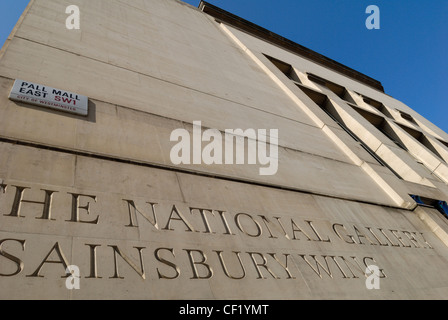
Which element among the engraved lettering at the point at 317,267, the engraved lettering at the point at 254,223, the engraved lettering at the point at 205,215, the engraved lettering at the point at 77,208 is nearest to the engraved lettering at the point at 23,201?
the engraved lettering at the point at 77,208

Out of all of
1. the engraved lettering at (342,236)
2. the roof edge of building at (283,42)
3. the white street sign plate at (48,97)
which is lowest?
the engraved lettering at (342,236)

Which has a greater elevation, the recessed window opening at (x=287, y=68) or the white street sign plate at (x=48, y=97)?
the recessed window opening at (x=287, y=68)

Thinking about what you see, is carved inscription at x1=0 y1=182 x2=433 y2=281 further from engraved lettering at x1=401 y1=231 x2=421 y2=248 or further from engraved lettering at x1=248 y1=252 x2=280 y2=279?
engraved lettering at x1=401 y1=231 x2=421 y2=248

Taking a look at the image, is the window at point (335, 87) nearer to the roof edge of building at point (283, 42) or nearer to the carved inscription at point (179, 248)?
the roof edge of building at point (283, 42)

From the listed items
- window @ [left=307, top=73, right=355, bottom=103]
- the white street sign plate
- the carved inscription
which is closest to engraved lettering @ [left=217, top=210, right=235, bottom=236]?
the carved inscription

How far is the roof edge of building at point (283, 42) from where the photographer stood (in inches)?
704

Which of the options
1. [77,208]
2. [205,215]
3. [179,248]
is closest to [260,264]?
[205,215]

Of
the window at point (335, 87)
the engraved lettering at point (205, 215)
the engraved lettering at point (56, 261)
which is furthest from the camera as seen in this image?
the window at point (335, 87)

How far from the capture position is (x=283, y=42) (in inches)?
806

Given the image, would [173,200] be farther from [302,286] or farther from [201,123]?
[201,123]

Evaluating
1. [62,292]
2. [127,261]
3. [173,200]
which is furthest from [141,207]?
[62,292]

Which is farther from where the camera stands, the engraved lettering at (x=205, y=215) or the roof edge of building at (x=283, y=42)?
the roof edge of building at (x=283, y=42)

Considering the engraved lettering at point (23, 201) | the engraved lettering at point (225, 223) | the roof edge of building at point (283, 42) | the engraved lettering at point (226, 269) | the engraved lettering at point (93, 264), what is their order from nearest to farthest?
the engraved lettering at point (93, 264) → the engraved lettering at point (23, 201) → the engraved lettering at point (226, 269) → the engraved lettering at point (225, 223) → the roof edge of building at point (283, 42)

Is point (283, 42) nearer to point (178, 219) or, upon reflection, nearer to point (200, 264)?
point (178, 219)
